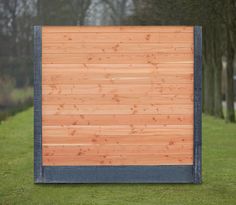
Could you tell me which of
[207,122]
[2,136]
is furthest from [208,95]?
[2,136]

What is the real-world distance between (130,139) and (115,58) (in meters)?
1.18

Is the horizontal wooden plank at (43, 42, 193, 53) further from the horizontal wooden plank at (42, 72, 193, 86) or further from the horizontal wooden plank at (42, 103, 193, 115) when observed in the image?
the horizontal wooden plank at (42, 103, 193, 115)

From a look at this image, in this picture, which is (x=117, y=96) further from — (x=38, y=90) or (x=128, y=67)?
(x=38, y=90)

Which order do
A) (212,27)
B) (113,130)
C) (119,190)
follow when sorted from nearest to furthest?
(119,190)
(113,130)
(212,27)

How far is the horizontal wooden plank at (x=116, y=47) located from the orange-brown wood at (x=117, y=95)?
1cm

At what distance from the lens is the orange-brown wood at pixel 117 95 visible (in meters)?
9.41

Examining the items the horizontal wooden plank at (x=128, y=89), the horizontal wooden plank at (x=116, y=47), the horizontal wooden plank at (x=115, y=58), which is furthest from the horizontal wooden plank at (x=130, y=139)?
the horizontal wooden plank at (x=116, y=47)

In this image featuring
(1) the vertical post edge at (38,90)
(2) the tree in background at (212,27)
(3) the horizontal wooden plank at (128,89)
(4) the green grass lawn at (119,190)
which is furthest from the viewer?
(2) the tree in background at (212,27)

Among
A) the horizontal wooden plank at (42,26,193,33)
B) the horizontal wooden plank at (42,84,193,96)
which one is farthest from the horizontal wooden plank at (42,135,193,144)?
the horizontal wooden plank at (42,26,193,33)

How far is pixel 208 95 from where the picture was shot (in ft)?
93.9

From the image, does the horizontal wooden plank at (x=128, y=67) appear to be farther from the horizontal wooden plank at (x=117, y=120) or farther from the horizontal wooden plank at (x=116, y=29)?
the horizontal wooden plank at (x=117, y=120)

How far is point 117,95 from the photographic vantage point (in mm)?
9477

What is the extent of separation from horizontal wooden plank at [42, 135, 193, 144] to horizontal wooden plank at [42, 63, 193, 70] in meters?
0.90

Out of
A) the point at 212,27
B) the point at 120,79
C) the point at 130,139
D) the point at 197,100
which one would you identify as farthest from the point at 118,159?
the point at 212,27
